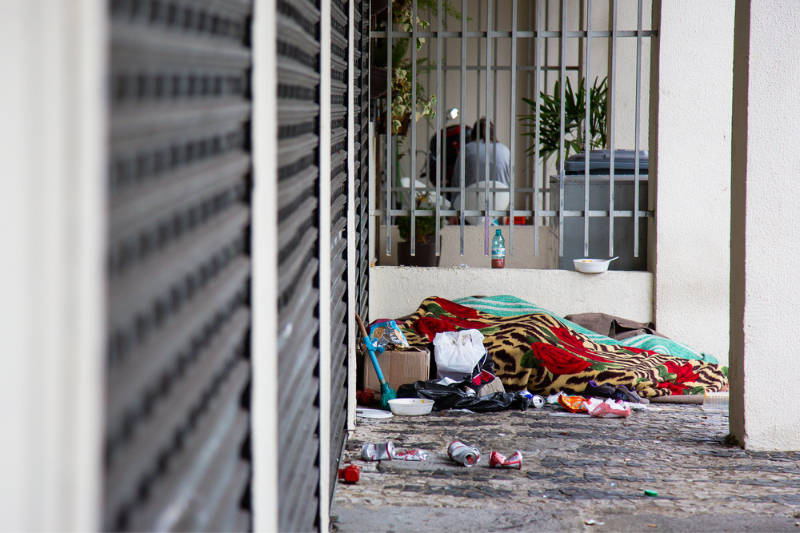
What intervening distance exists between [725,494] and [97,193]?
280 centimetres

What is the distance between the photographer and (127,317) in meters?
0.63

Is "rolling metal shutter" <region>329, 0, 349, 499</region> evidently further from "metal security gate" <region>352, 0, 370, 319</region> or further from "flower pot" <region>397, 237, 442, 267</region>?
"flower pot" <region>397, 237, 442, 267</region>

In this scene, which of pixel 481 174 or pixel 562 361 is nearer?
pixel 562 361

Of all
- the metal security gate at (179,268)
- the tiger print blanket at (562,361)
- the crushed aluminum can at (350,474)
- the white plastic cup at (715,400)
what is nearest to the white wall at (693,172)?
the tiger print blanket at (562,361)

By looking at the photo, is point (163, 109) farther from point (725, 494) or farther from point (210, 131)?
point (725, 494)

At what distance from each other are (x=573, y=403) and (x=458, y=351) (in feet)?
2.46

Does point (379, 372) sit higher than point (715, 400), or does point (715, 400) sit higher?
point (379, 372)

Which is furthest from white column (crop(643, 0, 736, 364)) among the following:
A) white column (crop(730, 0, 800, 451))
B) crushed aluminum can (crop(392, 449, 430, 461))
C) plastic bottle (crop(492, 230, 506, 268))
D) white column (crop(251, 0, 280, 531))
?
white column (crop(251, 0, 280, 531))


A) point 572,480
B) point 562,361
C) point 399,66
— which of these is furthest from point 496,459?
point 399,66

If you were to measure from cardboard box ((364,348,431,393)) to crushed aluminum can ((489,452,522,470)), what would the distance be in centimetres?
118

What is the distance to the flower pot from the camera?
605 cm

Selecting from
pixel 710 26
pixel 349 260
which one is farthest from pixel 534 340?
pixel 710 26

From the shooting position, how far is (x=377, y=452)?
304 cm

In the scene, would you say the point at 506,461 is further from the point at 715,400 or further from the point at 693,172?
the point at 693,172
